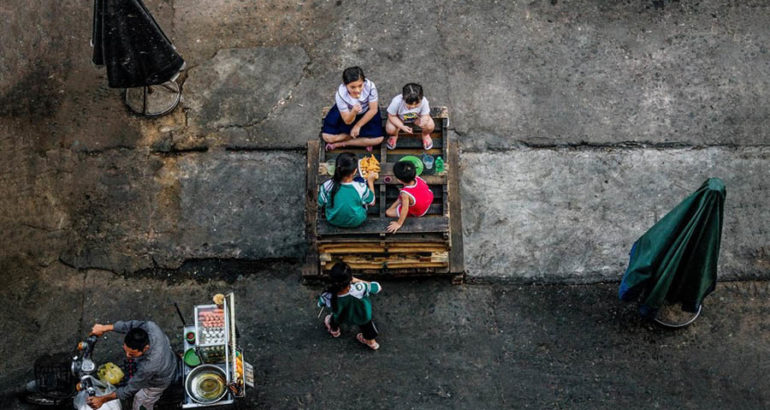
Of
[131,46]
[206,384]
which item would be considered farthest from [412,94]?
[206,384]

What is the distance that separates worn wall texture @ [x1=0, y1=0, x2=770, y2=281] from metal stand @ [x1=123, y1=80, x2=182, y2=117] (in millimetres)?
115

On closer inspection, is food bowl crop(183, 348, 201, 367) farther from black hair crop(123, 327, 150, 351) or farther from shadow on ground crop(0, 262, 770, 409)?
shadow on ground crop(0, 262, 770, 409)

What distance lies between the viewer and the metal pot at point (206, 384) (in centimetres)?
629

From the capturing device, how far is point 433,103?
8305 mm

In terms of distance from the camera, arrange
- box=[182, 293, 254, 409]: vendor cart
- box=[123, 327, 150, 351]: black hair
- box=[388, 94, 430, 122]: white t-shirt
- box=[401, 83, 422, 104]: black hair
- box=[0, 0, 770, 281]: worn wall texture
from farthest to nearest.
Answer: box=[0, 0, 770, 281]: worn wall texture < box=[388, 94, 430, 122]: white t-shirt < box=[401, 83, 422, 104]: black hair < box=[182, 293, 254, 409]: vendor cart < box=[123, 327, 150, 351]: black hair

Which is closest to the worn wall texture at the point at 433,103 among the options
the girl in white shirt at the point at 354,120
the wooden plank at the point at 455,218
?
the wooden plank at the point at 455,218

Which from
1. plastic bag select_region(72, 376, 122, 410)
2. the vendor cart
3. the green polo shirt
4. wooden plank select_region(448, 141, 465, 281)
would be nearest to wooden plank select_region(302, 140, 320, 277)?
the green polo shirt

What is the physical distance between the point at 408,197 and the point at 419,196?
13 cm

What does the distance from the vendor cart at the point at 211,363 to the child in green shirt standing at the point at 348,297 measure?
2.85 ft

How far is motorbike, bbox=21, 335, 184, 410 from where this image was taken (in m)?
6.24

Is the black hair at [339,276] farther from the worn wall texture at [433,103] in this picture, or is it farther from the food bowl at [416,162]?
the worn wall texture at [433,103]

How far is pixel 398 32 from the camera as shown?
870 cm

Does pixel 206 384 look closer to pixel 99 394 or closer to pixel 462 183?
pixel 99 394

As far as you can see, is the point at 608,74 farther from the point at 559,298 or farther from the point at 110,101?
the point at 110,101
